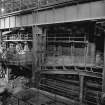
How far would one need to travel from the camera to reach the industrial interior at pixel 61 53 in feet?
51.2

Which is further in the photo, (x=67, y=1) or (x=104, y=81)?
(x=67, y=1)

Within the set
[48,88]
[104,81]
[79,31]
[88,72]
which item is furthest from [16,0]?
[104,81]

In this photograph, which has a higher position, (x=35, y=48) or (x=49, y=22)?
(x=49, y=22)

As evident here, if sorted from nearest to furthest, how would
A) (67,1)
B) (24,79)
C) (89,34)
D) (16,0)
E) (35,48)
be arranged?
1. (67,1)
2. (89,34)
3. (35,48)
4. (24,79)
5. (16,0)

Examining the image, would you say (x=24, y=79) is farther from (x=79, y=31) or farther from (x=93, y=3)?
(x=93, y=3)

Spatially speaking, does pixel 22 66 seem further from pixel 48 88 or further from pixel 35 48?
pixel 48 88

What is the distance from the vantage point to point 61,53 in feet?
68.9

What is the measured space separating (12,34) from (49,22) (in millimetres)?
10386

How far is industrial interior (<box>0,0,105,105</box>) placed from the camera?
15609mm

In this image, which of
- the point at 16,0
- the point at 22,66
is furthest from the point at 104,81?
the point at 16,0

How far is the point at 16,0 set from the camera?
84.0 feet

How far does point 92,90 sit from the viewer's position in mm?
16266

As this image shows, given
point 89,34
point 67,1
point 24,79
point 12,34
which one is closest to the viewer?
point 67,1

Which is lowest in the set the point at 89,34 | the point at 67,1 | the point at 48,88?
the point at 48,88
